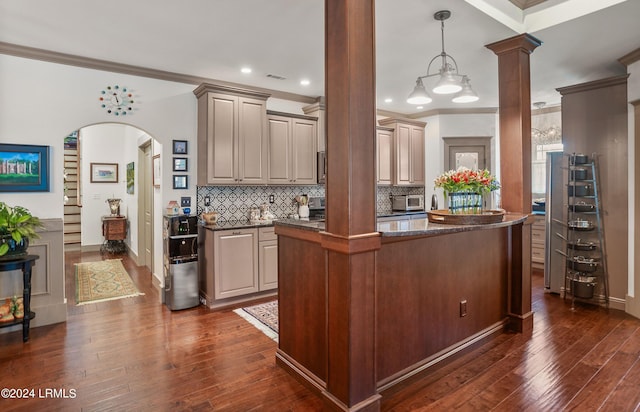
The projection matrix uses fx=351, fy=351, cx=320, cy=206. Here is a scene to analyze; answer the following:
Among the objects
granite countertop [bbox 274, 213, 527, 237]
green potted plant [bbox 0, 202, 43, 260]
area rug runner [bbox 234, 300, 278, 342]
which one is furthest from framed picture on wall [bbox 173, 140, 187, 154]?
granite countertop [bbox 274, 213, 527, 237]

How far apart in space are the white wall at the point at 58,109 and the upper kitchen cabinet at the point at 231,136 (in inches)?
16.6

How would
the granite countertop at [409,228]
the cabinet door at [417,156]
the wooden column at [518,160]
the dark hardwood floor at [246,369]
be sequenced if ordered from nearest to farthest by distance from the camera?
the granite countertop at [409,228]
the dark hardwood floor at [246,369]
the wooden column at [518,160]
the cabinet door at [417,156]

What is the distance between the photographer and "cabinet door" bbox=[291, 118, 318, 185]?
502 cm

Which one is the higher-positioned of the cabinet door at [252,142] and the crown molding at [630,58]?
the crown molding at [630,58]

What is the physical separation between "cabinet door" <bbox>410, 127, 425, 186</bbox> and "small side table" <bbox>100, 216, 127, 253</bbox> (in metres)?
6.01

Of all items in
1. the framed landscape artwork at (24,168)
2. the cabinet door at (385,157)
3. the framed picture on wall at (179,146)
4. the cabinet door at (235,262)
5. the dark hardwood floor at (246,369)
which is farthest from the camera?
the cabinet door at (385,157)

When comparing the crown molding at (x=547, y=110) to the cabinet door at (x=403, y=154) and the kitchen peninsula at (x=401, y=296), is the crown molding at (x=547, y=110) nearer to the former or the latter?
the cabinet door at (x=403, y=154)

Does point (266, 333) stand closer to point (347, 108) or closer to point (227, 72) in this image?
point (347, 108)

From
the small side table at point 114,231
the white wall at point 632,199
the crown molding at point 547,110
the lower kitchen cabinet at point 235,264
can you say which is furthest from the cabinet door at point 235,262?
the crown molding at point 547,110

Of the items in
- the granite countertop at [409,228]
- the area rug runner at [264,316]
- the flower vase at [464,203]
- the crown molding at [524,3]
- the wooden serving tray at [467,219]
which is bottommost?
the area rug runner at [264,316]

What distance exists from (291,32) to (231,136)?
61.4 inches

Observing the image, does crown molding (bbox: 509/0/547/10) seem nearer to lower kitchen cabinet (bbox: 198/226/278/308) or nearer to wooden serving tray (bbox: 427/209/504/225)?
wooden serving tray (bbox: 427/209/504/225)

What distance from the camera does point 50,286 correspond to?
360 centimetres

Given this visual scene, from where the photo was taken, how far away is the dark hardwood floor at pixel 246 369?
2.24 m
